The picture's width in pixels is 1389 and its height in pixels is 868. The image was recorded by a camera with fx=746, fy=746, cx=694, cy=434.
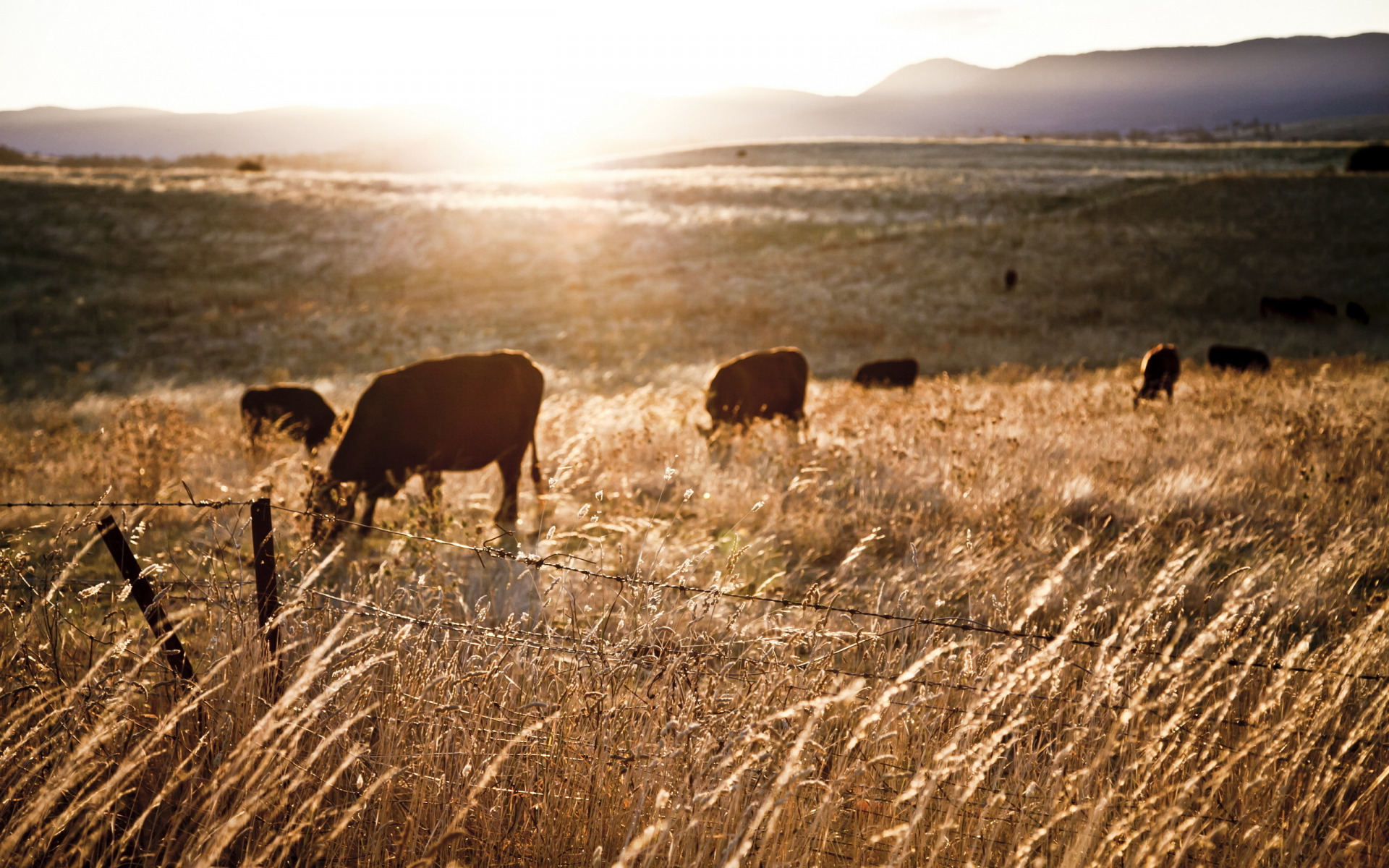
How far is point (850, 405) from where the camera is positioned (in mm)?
11484

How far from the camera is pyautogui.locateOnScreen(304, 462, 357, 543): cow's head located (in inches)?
216

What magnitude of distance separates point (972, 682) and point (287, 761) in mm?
2618

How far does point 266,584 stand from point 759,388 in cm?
860

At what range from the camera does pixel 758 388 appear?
36.3ft

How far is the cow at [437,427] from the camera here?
691cm

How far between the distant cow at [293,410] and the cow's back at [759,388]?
18.9 ft

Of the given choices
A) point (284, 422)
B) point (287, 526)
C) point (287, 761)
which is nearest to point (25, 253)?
point (284, 422)

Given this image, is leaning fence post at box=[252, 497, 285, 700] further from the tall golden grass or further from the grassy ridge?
the grassy ridge

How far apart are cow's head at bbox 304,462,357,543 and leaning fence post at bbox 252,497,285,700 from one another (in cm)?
216

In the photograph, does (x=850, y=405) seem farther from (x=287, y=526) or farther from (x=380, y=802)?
(x=380, y=802)

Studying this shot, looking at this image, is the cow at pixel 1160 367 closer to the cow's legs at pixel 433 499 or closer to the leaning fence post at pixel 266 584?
the cow's legs at pixel 433 499

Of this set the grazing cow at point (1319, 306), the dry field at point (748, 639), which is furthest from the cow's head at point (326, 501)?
the grazing cow at point (1319, 306)

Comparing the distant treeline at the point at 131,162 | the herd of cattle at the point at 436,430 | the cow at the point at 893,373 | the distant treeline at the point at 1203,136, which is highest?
the distant treeline at the point at 1203,136

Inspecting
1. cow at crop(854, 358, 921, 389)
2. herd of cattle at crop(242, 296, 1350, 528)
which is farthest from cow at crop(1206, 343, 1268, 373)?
herd of cattle at crop(242, 296, 1350, 528)
